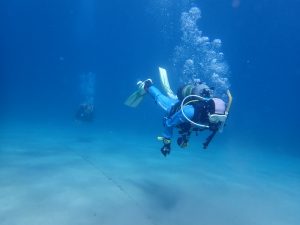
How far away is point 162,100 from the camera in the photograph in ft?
23.5

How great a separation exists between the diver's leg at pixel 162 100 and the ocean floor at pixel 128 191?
2.15 meters

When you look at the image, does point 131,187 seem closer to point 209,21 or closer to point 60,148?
point 60,148

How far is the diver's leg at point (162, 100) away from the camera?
22.5 feet

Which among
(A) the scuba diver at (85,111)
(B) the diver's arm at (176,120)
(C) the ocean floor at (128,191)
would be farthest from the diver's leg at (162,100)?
(A) the scuba diver at (85,111)

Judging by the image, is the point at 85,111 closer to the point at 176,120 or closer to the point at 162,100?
the point at 162,100

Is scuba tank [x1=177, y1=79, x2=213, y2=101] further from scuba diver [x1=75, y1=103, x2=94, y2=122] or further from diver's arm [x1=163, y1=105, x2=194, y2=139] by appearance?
scuba diver [x1=75, y1=103, x2=94, y2=122]

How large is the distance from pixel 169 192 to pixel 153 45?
6320cm

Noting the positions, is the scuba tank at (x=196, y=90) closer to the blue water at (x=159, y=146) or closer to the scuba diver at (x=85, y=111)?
the blue water at (x=159, y=146)

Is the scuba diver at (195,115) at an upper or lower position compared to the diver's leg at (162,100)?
lower

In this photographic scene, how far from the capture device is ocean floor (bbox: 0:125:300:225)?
5.64 m

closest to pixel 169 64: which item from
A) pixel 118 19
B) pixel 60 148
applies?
pixel 118 19

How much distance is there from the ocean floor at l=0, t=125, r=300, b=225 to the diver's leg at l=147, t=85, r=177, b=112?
2.15m

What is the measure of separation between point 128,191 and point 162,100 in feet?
7.67

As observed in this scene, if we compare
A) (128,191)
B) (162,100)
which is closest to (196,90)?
(162,100)
